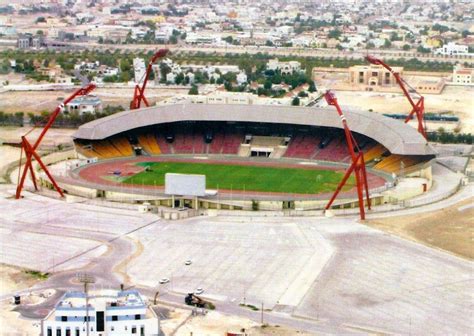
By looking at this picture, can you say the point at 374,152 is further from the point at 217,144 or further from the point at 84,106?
the point at 84,106

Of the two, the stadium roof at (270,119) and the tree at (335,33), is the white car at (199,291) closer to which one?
the stadium roof at (270,119)

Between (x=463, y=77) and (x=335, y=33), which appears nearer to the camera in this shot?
(x=463, y=77)

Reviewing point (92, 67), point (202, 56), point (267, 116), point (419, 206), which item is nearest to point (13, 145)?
point (267, 116)

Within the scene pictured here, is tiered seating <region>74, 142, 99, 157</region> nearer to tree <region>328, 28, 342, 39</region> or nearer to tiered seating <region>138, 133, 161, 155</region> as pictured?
tiered seating <region>138, 133, 161, 155</region>

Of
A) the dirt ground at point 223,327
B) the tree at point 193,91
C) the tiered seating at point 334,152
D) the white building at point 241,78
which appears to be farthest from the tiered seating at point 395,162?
the white building at point 241,78

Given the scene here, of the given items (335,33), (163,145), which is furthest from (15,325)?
(335,33)

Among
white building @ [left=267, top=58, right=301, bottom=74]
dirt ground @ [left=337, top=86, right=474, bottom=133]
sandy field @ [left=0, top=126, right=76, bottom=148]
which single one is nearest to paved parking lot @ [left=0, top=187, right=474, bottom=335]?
sandy field @ [left=0, top=126, right=76, bottom=148]
